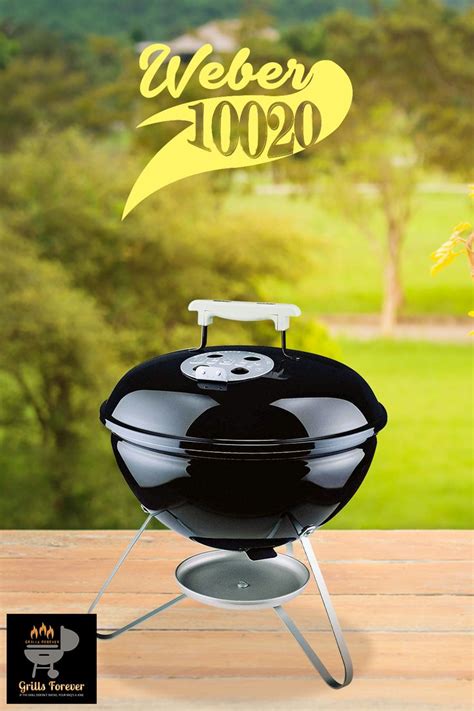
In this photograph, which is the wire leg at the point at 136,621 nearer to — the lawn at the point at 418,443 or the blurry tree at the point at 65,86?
the lawn at the point at 418,443

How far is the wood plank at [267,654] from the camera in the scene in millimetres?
1815

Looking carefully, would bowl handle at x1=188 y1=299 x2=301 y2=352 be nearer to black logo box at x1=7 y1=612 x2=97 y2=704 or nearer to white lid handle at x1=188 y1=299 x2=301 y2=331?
white lid handle at x1=188 y1=299 x2=301 y2=331

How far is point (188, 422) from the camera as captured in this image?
5.30 feet

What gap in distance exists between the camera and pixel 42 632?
1780 mm

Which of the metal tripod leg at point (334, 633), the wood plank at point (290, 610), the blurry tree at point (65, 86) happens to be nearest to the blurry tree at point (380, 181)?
the blurry tree at point (65, 86)

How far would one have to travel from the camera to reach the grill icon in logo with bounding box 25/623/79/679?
177 cm

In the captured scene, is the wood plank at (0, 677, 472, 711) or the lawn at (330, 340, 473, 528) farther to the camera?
the lawn at (330, 340, 473, 528)

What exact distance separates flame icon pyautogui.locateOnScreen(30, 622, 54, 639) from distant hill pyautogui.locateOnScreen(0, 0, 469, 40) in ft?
8.06

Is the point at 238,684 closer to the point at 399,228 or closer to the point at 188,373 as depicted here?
the point at 188,373

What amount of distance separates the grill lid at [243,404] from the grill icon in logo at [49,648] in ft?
1.40

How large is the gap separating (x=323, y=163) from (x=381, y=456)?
3.90 feet

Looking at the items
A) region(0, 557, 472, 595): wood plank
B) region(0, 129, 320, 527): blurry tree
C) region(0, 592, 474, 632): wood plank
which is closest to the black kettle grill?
region(0, 592, 474, 632): wood plank

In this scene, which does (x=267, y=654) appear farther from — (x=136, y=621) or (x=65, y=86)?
(x=65, y=86)

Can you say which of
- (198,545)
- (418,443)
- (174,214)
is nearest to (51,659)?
(198,545)
